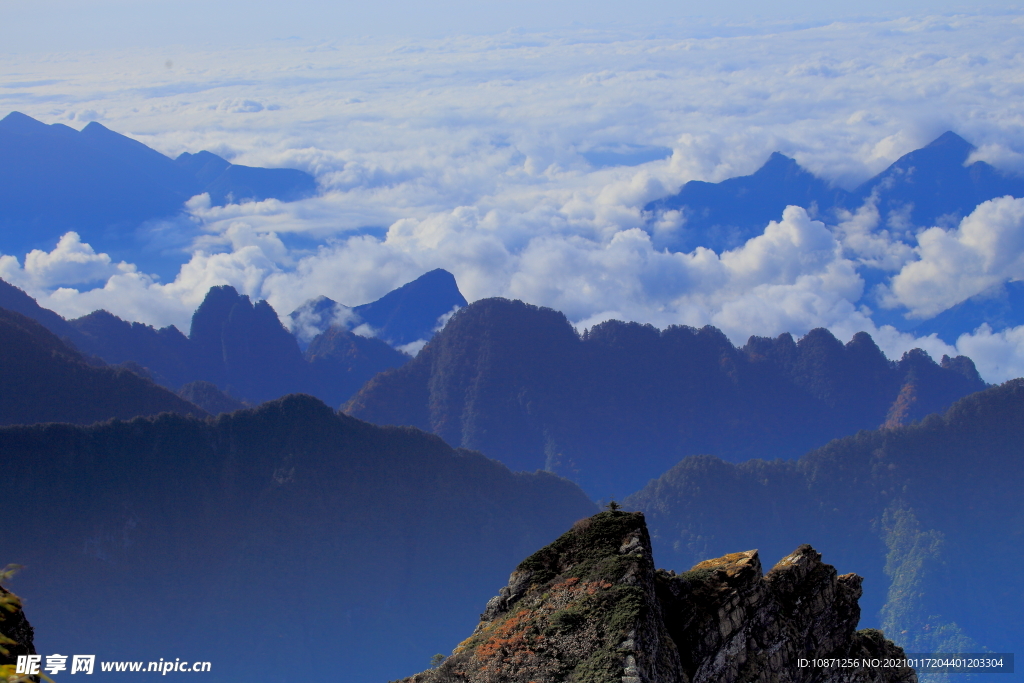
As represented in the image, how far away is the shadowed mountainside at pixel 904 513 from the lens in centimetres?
15975

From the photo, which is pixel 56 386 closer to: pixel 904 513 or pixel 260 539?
pixel 260 539

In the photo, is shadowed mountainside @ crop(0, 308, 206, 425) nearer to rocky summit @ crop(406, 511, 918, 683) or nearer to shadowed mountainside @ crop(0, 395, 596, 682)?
shadowed mountainside @ crop(0, 395, 596, 682)

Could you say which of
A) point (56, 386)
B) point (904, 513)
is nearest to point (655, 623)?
point (56, 386)

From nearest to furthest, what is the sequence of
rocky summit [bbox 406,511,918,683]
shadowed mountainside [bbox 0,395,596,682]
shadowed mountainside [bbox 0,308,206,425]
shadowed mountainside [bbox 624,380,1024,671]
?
1. rocky summit [bbox 406,511,918,683]
2. shadowed mountainside [bbox 0,395,596,682]
3. shadowed mountainside [bbox 0,308,206,425]
4. shadowed mountainside [bbox 624,380,1024,671]

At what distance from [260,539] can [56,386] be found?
157 feet

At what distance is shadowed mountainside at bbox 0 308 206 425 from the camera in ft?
490

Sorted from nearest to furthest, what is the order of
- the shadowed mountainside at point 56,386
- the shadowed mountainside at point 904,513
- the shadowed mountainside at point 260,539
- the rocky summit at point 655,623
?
1. the rocky summit at point 655,623
2. the shadowed mountainside at point 260,539
3. the shadowed mountainside at point 56,386
4. the shadowed mountainside at point 904,513

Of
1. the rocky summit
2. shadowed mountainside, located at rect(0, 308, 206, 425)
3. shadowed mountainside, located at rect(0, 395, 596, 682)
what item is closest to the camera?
the rocky summit

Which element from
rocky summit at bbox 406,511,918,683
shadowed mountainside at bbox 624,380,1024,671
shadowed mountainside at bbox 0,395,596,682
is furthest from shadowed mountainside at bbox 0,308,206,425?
rocky summit at bbox 406,511,918,683

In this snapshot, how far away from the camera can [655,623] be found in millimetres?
30375

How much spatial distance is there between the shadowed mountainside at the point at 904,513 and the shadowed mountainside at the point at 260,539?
1293 inches

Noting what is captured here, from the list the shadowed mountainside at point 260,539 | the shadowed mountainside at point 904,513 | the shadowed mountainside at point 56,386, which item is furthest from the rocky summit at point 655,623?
the shadowed mountainside at point 56,386

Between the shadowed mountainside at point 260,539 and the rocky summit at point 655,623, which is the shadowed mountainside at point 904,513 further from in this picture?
the rocky summit at point 655,623

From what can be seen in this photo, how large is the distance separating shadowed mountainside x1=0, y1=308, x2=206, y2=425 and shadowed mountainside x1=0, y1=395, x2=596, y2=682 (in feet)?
87.6
